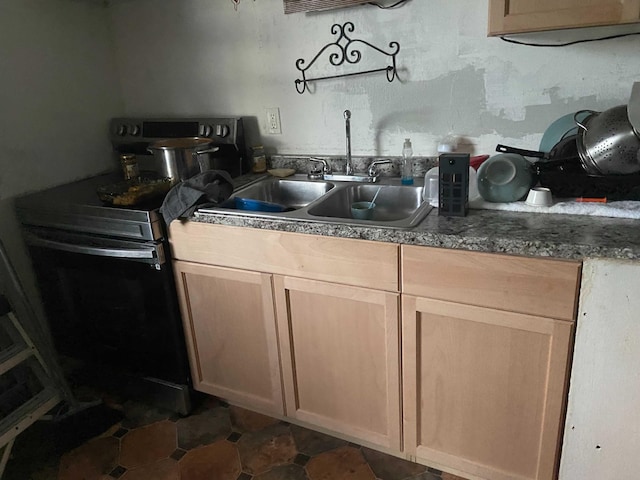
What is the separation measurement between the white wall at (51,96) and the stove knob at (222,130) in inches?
→ 24.6

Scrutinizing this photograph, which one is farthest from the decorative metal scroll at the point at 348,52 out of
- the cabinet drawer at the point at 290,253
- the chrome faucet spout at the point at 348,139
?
the cabinet drawer at the point at 290,253

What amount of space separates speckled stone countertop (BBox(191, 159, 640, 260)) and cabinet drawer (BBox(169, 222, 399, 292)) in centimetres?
3

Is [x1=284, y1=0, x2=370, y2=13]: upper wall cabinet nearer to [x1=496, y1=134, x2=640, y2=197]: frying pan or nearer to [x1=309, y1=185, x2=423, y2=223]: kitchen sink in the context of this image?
[x1=309, y1=185, x2=423, y2=223]: kitchen sink

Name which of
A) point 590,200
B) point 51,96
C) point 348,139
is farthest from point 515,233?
point 51,96

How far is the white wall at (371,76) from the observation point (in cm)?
162

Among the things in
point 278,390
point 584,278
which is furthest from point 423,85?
point 278,390

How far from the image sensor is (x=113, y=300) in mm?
1888

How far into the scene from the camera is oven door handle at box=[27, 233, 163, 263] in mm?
1717

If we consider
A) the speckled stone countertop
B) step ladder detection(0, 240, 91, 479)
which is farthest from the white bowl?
step ladder detection(0, 240, 91, 479)

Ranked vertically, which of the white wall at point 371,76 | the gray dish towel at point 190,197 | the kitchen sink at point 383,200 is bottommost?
the kitchen sink at point 383,200

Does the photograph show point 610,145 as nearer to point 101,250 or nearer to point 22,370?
point 101,250

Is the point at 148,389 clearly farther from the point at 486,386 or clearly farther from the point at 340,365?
the point at 486,386

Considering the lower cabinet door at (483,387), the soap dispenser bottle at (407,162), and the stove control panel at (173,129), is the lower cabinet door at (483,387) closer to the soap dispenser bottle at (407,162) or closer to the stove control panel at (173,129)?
the soap dispenser bottle at (407,162)

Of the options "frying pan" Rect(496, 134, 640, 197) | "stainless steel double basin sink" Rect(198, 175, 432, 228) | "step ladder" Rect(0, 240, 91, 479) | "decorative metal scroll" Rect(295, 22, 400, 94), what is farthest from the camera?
"decorative metal scroll" Rect(295, 22, 400, 94)
